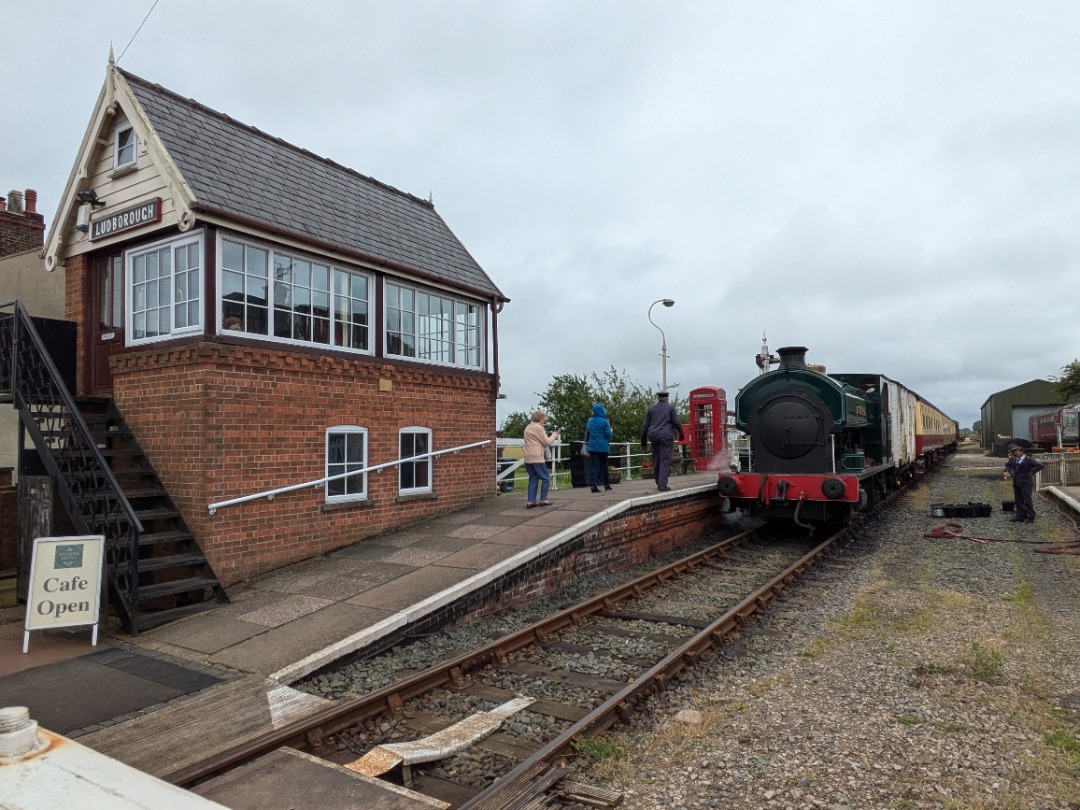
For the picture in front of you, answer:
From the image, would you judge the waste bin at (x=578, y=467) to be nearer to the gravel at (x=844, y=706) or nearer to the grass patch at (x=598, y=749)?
the gravel at (x=844, y=706)

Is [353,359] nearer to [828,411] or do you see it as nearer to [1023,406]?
[828,411]

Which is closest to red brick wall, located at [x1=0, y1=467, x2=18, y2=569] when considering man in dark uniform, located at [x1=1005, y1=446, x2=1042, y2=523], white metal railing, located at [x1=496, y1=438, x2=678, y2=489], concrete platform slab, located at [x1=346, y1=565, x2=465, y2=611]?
concrete platform slab, located at [x1=346, y1=565, x2=465, y2=611]

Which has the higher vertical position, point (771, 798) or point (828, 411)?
point (828, 411)

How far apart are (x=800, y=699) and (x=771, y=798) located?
1530 mm

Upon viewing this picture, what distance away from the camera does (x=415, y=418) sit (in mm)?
10766

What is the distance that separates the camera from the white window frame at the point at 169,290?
827 centimetres

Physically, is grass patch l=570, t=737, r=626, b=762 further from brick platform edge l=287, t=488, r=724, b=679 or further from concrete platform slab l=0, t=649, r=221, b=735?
concrete platform slab l=0, t=649, r=221, b=735

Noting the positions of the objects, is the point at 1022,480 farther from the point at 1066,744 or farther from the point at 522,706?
the point at 522,706

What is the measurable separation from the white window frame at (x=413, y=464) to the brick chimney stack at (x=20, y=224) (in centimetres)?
1073

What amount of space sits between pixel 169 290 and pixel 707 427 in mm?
14795

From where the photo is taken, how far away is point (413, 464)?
10773mm

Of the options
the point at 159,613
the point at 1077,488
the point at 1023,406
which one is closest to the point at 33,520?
the point at 159,613

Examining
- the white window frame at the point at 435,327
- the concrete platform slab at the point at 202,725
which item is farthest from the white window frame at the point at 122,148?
the concrete platform slab at the point at 202,725

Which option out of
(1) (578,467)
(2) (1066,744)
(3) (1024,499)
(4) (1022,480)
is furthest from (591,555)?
(3) (1024,499)
